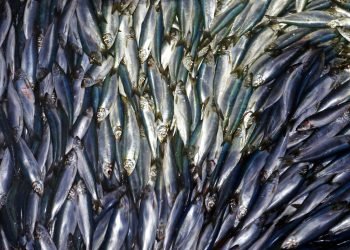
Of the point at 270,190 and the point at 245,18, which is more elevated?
the point at 245,18

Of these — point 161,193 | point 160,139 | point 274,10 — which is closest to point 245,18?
point 274,10

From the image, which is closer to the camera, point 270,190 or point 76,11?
point 270,190

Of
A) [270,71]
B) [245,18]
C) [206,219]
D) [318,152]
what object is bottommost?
[206,219]

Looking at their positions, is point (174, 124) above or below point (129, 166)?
above

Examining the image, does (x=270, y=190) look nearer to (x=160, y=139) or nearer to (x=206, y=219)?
(x=206, y=219)

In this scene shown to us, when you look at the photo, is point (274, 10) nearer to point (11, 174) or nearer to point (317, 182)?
point (317, 182)

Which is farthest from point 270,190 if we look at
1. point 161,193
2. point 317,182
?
point 161,193

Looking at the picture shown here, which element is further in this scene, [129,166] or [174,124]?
[174,124]
